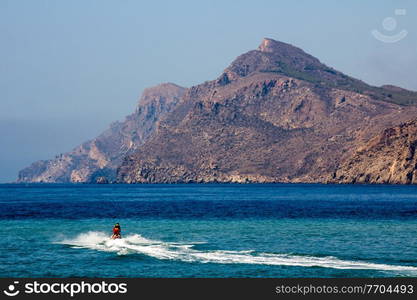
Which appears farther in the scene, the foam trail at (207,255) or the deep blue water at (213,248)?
the foam trail at (207,255)

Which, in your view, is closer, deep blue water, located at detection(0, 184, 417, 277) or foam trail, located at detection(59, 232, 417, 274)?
deep blue water, located at detection(0, 184, 417, 277)

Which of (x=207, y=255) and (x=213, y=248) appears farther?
(x=213, y=248)

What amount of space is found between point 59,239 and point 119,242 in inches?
374

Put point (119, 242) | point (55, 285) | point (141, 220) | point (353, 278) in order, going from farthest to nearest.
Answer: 1. point (141, 220)
2. point (119, 242)
3. point (353, 278)
4. point (55, 285)

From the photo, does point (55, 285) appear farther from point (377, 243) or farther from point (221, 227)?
point (221, 227)

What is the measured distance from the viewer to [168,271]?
59.3 metres

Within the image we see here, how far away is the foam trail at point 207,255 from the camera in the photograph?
2410 inches

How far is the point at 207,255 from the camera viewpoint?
6738 cm

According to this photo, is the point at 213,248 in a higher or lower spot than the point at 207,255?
lower

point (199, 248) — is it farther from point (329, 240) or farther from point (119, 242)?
point (329, 240)

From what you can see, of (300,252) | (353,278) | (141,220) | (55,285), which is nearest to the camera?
(55,285)

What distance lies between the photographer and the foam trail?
61.2 metres

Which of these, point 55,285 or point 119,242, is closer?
point 55,285

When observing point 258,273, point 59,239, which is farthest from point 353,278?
point 59,239
